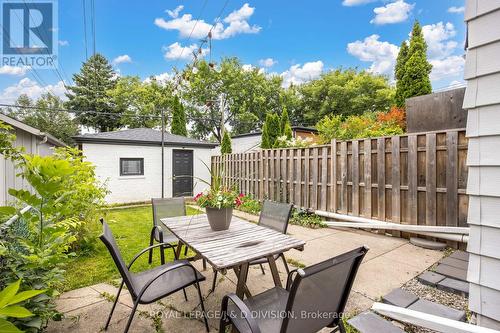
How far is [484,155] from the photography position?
1592 mm

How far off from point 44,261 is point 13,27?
1030 centimetres

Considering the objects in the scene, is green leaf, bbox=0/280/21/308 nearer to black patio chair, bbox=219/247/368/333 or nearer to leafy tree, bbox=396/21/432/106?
black patio chair, bbox=219/247/368/333

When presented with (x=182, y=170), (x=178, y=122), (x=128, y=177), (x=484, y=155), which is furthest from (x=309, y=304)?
(x=178, y=122)

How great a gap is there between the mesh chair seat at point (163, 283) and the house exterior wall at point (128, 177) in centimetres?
674

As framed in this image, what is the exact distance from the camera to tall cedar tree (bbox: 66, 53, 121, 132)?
2377 centimetres

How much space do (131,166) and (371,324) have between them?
9.46 m

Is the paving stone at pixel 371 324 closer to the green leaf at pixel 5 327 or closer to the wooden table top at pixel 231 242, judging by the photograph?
the wooden table top at pixel 231 242

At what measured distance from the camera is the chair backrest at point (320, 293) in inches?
45.6

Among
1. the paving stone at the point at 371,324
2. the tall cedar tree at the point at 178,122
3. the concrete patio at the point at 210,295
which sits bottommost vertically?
the concrete patio at the point at 210,295

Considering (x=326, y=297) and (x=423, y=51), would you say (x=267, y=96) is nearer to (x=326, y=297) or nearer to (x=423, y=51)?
(x=423, y=51)

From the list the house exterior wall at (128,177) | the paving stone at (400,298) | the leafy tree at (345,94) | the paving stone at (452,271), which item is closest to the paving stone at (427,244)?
the paving stone at (452,271)

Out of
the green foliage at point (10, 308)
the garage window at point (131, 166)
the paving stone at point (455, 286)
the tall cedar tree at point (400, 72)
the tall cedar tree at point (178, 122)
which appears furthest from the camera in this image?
the tall cedar tree at point (178, 122)

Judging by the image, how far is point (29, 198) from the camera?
1850 mm

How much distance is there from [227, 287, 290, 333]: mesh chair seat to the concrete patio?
60 cm
